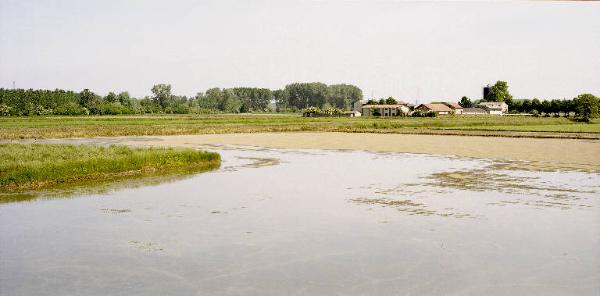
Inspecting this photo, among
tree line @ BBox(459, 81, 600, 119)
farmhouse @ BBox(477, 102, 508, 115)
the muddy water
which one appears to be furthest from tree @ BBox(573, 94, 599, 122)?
the muddy water

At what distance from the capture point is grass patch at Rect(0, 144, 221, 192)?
24328mm

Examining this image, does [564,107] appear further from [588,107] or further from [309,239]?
[309,239]

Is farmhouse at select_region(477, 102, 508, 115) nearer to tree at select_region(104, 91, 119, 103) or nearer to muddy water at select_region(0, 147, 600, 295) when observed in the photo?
tree at select_region(104, 91, 119, 103)

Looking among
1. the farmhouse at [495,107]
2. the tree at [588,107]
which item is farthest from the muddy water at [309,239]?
the farmhouse at [495,107]

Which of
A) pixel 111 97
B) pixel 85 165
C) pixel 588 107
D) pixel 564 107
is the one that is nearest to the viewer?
pixel 85 165

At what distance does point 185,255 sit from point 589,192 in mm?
18689

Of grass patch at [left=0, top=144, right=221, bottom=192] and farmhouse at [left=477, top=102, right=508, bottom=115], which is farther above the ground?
farmhouse at [left=477, top=102, right=508, bottom=115]

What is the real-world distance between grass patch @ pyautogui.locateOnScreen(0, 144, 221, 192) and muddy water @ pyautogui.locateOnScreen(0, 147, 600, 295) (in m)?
3.85

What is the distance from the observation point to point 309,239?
47.6ft

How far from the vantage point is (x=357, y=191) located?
23156mm

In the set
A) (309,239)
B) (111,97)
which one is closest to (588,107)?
(309,239)

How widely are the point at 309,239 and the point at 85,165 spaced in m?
17.5

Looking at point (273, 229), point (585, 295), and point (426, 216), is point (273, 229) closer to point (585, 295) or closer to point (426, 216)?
point (426, 216)

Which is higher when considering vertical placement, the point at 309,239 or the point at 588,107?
the point at 588,107
